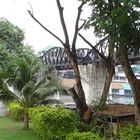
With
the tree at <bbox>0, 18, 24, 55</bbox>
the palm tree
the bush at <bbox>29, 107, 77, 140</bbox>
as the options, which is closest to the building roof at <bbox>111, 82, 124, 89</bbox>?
the tree at <bbox>0, 18, 24, 55</bbox>

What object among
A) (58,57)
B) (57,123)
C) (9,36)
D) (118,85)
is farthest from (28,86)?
(118,85)

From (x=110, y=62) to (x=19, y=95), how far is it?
5.44m

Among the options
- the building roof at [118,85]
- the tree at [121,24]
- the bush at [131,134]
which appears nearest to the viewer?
the tree at [121,24]

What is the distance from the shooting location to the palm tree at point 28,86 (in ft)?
61.6

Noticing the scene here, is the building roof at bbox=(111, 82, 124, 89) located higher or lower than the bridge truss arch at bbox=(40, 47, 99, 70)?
lower

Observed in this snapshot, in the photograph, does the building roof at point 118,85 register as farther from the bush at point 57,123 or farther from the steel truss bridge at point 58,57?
the bush at point 57,123

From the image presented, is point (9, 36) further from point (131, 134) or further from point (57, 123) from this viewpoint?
point (131, 134)

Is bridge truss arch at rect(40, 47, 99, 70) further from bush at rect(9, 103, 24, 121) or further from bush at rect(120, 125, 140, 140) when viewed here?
bush at rect(120, 125, 140, 140)

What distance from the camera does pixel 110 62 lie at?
671 inches

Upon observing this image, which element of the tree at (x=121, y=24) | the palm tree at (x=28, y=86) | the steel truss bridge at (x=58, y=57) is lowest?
the palm tree at (x=28, y=86)

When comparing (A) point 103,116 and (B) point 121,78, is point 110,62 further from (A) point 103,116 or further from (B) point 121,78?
(B) point 121,78

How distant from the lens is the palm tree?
61.6 ft

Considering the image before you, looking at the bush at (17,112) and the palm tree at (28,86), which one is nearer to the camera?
the palm tree at (28,86)

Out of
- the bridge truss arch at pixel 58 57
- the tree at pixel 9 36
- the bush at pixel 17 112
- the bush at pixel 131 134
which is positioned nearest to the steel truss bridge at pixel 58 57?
the bridge truss arch at pixel 58 57
